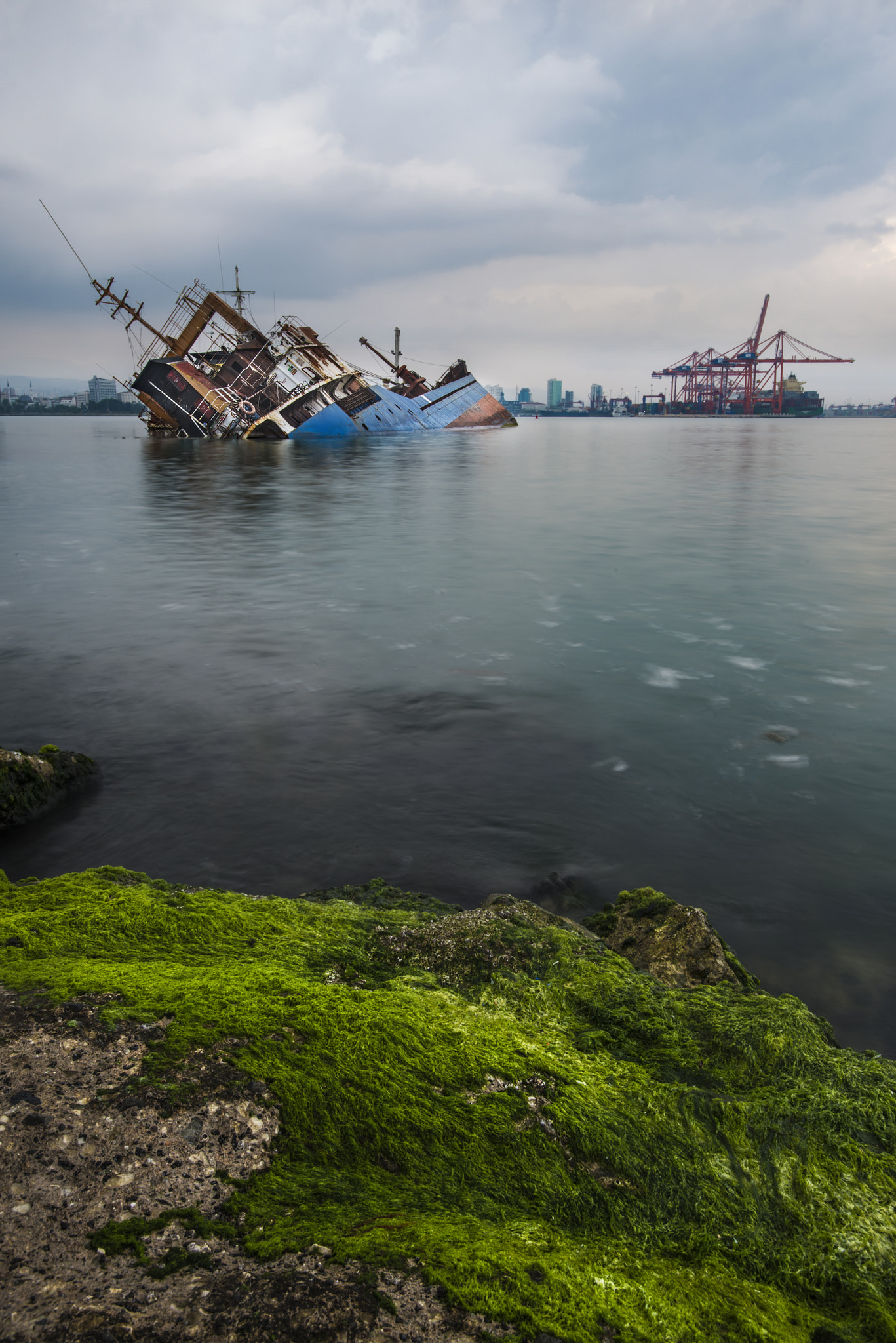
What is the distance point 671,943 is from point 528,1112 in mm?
1663

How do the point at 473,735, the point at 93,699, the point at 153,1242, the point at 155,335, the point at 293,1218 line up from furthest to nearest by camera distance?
the point at 155,335 → the point at 93,699 → the point at 473,735 → the point at 293,1218 → the point at 153,1242

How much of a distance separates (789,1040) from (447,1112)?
1.67m

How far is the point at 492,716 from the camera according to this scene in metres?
8.38

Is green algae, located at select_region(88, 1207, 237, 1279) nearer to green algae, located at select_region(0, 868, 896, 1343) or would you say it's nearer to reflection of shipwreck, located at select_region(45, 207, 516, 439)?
green algae, located at select_region(0, 868, 896, 1343)

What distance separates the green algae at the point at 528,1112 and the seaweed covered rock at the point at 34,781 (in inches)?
79.5

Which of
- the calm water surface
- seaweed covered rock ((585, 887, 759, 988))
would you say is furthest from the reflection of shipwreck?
seaweed covered rock ((585, 887, 759, 988))

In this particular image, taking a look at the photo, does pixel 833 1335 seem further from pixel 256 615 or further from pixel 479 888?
pixel 256 615

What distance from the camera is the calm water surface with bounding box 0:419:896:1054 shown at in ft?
18.0

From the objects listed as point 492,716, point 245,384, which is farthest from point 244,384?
point 492,716

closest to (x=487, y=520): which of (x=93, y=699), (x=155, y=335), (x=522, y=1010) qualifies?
(x=93, y=699)

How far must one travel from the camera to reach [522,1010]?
3.39 meters

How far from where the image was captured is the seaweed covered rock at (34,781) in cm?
584

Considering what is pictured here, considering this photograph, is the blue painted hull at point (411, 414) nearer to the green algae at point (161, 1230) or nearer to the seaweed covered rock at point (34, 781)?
the seaweed covered rock at point (34, 781)

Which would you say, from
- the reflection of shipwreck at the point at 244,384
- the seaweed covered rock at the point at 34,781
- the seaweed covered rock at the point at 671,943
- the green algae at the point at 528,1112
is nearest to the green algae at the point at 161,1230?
the green algae at the point at 528,1112
